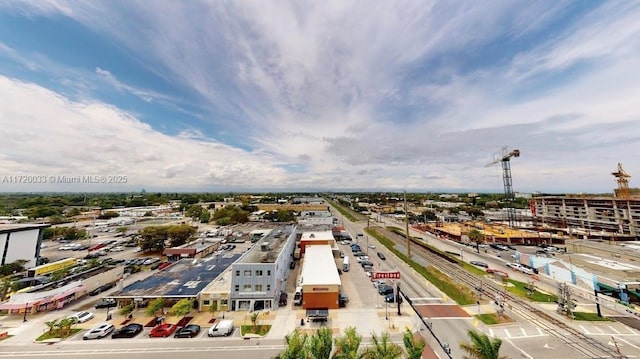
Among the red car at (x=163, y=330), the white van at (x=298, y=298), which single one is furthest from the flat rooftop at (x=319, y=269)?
the red car at (x=163, y=330)

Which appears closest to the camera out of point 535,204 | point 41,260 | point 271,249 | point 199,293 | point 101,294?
point 199,293

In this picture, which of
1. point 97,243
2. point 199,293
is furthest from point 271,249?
point 97,243

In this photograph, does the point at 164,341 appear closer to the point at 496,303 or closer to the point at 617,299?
the point at 496,303

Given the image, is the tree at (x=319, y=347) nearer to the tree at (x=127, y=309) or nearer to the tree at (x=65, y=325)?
the tree at (x=127, y=309)

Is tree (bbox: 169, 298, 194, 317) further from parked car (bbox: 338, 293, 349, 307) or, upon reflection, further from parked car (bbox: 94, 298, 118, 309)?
parked car (bbox: 338, 293, 349, 307)

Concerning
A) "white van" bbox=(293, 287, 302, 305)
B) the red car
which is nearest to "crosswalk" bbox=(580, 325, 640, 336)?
"white van" bbox=(293, 287, 302, 305)

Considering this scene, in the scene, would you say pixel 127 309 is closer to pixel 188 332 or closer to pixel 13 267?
pixel 188 332
